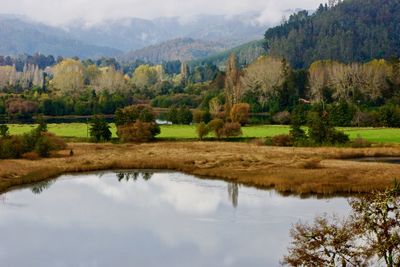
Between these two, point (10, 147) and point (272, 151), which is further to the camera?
point (272, 151)

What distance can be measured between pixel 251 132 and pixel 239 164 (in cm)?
2815

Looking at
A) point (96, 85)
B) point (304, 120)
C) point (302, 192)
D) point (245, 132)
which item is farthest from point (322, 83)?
point (96, 85)

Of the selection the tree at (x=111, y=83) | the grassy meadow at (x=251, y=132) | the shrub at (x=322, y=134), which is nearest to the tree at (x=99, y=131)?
the grassy meadow at (x=251, y=132)

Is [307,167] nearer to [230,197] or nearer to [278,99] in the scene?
[230,197]

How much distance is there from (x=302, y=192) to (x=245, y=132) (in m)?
41.3

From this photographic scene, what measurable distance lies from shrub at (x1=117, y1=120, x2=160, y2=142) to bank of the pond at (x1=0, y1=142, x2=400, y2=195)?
2.93 m

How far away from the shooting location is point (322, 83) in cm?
11806

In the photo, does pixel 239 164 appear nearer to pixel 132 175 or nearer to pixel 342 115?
pixel 132 175

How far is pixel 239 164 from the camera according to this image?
58.0m

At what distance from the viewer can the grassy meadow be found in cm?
7744

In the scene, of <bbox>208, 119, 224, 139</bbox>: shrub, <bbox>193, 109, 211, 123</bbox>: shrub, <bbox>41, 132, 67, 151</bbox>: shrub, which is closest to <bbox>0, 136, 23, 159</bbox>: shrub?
<bbox>41, 132, 67, 151</bbox>: shrub

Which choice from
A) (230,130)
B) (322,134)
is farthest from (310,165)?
(230,130)

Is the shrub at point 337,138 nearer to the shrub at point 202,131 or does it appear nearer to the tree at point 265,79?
the shrub at point 202,131

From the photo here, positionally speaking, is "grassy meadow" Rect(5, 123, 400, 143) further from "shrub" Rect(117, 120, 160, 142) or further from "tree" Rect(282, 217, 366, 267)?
"tree" Rect(282, 217, 366, 267)
